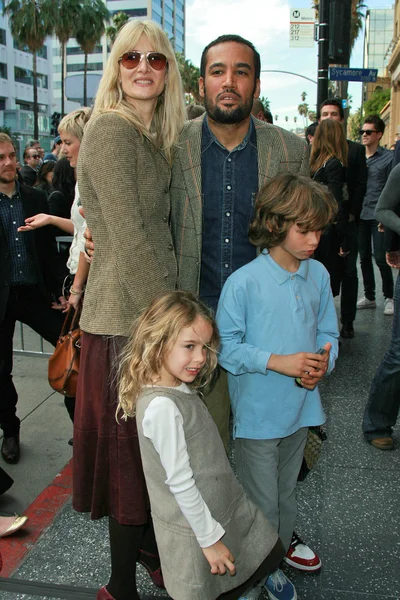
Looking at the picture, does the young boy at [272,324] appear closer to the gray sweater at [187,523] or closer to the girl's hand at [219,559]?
the gray sweater at [187,523]

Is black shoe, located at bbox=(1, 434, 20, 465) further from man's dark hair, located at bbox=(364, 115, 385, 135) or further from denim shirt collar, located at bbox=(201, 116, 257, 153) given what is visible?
man's dark hair, located at bbox=(364, 115, 385, 135)

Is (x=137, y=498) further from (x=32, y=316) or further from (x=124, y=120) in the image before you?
(x=32, y=316)

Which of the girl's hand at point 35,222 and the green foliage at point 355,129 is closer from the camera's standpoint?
the girl's hand at point 35,222

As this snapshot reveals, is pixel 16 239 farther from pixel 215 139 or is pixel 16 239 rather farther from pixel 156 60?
pixel 156 60

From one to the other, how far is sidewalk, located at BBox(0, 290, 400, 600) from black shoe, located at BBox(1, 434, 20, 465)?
0.20ft

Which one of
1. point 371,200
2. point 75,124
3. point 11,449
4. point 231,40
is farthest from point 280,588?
point 371,200

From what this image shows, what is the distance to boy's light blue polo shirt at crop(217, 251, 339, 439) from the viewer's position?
2.35 meters

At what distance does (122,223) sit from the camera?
2.19 meters

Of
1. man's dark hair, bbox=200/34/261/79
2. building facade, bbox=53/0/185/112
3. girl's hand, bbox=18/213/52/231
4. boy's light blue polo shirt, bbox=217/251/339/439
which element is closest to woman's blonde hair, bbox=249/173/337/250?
boy's light blue polo shirt, bbox=217/251/339/439

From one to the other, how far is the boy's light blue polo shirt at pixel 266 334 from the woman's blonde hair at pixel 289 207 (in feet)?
0.40

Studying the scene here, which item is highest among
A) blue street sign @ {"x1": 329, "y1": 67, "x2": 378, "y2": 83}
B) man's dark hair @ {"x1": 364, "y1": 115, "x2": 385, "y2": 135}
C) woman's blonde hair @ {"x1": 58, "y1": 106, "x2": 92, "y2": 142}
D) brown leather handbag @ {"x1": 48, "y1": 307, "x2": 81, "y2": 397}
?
blue street sign @ {"x1": 329, "y1": 67, "x2": 378, "y2": 83}

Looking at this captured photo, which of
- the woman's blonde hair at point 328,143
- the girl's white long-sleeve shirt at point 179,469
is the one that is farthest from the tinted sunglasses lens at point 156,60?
the woman's blonde hair at point 328,143

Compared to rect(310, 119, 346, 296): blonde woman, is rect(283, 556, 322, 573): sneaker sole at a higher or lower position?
lower

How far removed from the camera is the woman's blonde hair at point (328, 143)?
5430 millimetres
